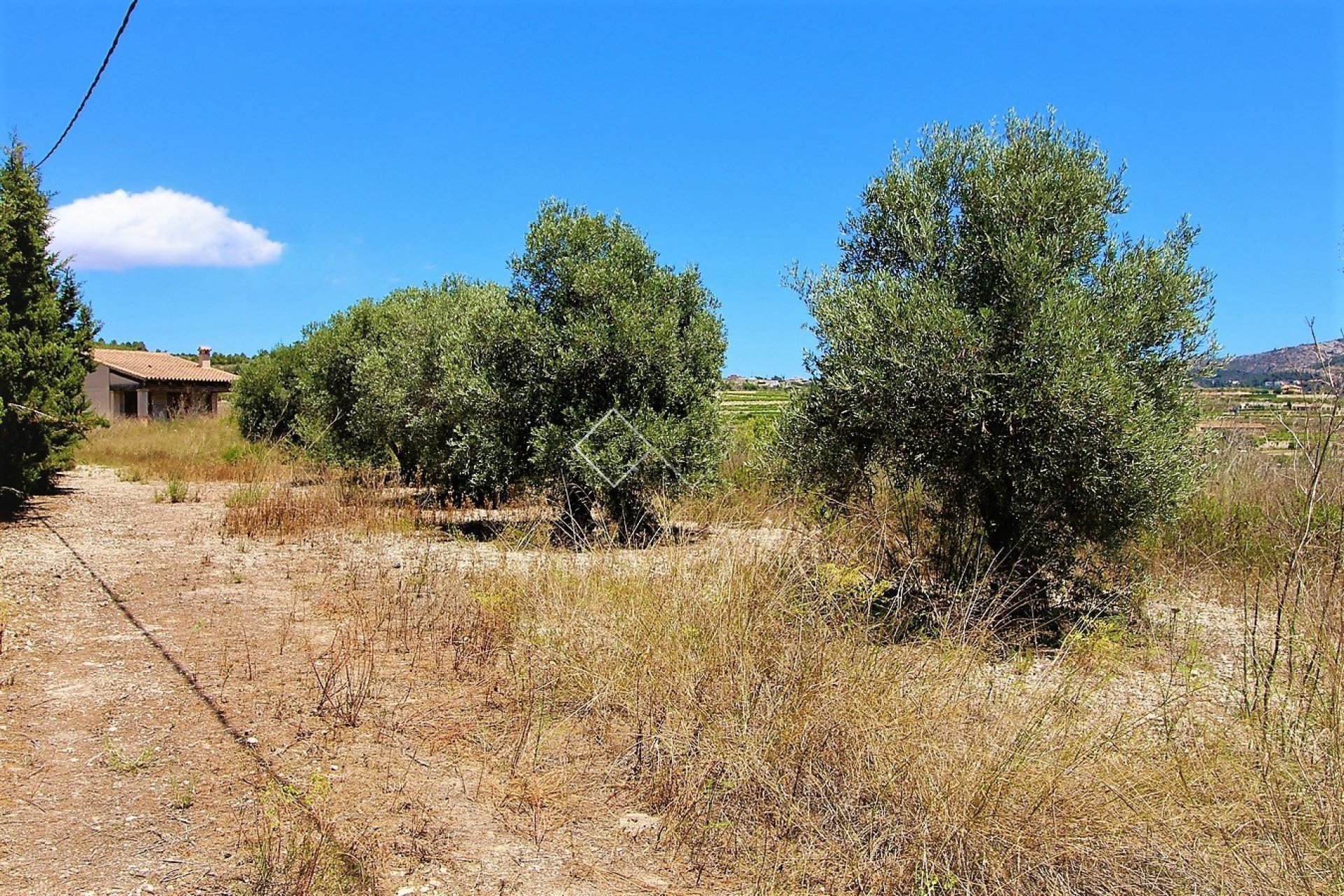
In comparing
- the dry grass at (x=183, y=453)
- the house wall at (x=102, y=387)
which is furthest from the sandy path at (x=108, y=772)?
the house wall at (x=102, y=387)

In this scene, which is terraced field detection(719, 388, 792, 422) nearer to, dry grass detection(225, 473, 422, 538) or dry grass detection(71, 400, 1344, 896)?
dry grass detection(71, 400, 1344, 896)

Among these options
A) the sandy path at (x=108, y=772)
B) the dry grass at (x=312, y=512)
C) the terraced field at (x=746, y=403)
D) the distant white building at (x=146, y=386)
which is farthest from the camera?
the distant white building at (x=146, y=386)

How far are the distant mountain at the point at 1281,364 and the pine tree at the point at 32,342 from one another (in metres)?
14.9

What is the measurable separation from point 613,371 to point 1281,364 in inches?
293

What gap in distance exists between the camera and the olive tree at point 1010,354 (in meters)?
6.09

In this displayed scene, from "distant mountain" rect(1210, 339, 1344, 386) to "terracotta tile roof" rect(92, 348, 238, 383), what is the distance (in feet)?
137

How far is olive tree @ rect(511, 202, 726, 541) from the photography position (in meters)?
11.2

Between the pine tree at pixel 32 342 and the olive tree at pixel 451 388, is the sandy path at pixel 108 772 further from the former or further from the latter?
the pine tree at pixel 32 342

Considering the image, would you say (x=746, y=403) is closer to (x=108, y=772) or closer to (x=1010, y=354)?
(x=1010, y=354)

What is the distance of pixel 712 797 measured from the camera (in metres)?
4.14

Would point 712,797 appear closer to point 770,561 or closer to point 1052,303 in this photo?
point 770,561

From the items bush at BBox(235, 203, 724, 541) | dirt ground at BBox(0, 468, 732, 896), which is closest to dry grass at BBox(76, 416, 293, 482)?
bush at BBox(235, 203, 724, 541)

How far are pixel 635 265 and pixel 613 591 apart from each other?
23.7 feet

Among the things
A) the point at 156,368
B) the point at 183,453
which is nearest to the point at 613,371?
the point at 183,453
